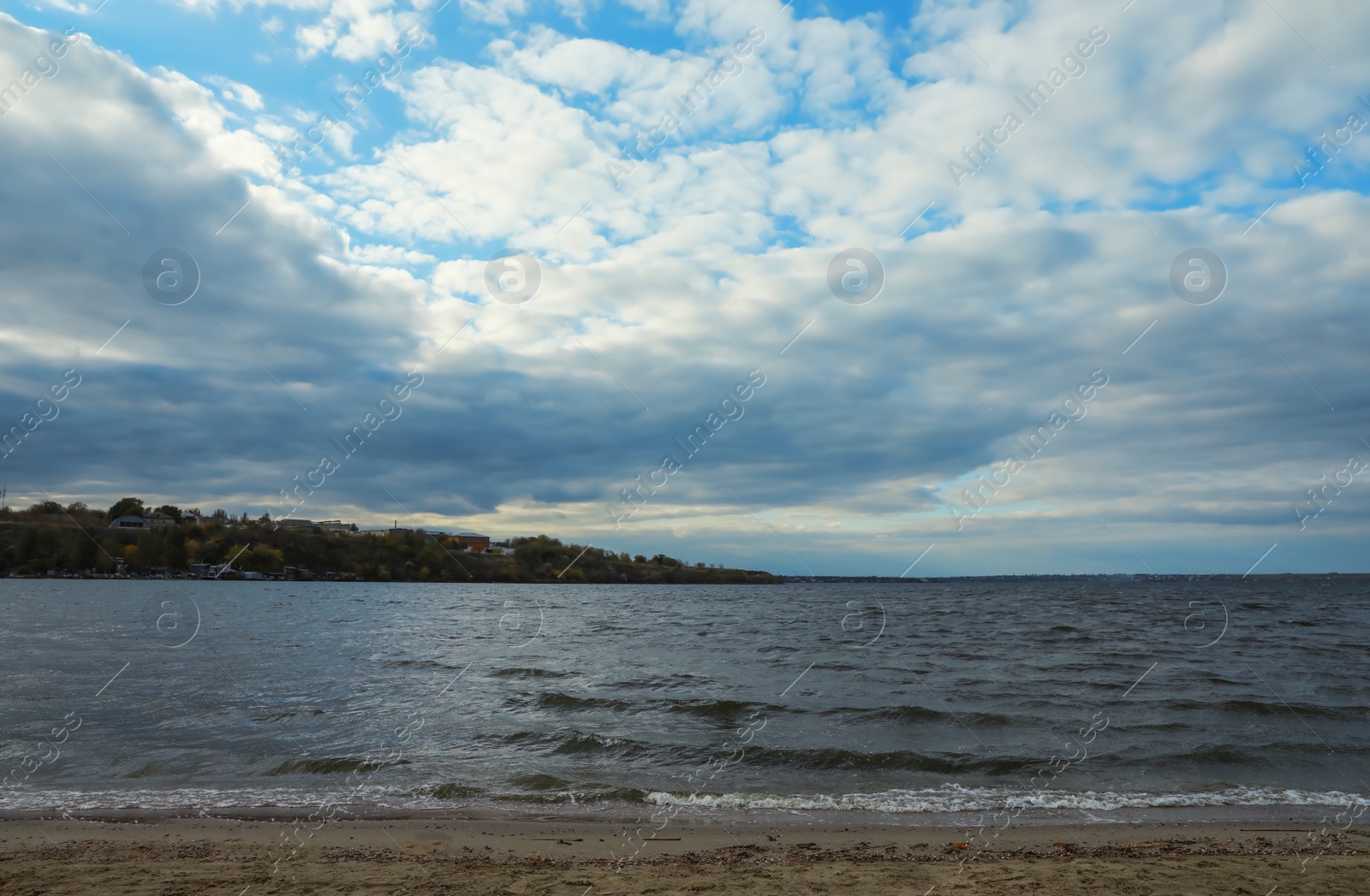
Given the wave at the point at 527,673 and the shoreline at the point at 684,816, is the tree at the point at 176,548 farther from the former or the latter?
the shoreline at the point at 684,816

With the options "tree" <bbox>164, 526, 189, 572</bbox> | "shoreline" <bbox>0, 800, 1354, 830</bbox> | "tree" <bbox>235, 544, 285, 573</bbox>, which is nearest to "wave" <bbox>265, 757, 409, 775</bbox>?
"shoreline" <bbox>0, 800, 1354, 830</bbox>

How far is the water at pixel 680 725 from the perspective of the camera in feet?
36.9

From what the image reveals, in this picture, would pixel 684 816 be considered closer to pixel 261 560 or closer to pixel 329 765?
pixel 329 765

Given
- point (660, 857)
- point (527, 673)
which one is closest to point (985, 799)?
point (660, 857)

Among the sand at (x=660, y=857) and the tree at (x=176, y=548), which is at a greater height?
the tree at (x=176, y=548)

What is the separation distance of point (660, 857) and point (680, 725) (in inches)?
304

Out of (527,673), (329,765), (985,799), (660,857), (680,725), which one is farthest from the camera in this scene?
(527,673)

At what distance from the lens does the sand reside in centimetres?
705

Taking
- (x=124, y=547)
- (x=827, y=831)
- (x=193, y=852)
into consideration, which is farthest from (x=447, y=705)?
(x=124, y=547)

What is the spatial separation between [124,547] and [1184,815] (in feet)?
A: 592

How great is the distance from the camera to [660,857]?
8.21 metres

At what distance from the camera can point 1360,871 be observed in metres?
7.79

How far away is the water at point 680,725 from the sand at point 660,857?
117 centimetres

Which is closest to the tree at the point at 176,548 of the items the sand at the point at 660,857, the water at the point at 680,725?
the water at the point at 680,725
